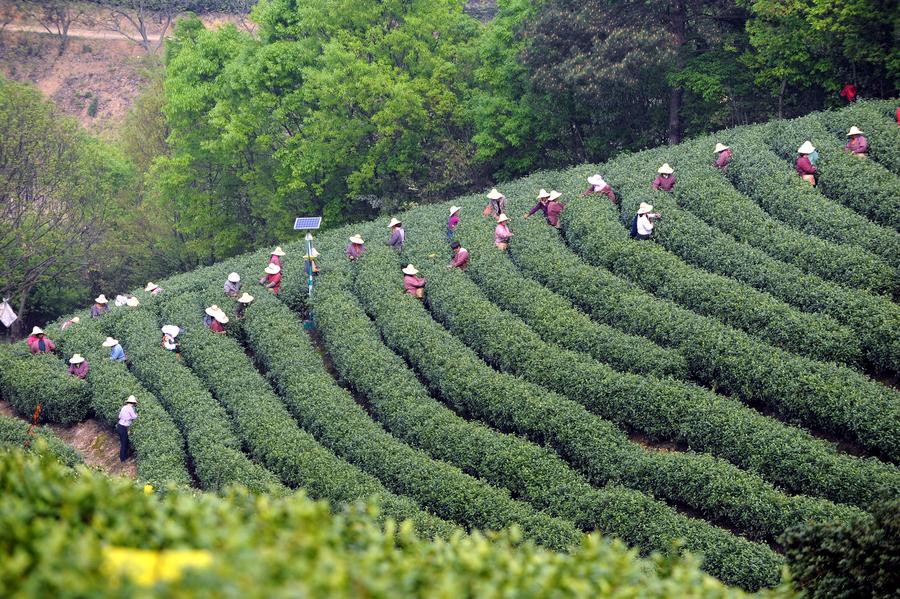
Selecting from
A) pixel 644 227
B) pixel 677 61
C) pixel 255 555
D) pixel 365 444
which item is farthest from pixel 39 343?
pixel 677 61

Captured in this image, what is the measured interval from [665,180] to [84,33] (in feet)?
184

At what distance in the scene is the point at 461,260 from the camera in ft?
68.6

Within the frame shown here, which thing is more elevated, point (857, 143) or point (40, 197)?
point (857, 143)

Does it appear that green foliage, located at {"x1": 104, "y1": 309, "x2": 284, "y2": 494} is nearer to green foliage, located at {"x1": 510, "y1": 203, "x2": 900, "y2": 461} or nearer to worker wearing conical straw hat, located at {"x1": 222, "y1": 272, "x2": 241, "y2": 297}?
worker wearing conical straw hat, located at {"x1": 222, "y1": 272, "x2": 241, "y2": 297}

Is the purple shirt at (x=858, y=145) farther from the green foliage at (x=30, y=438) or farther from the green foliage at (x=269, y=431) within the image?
the green foliage at (x=30, y=438)

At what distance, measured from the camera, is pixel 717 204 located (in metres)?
20.0

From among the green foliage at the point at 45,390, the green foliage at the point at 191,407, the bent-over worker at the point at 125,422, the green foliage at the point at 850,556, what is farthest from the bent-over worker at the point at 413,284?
the green foliage at the point at 850,556

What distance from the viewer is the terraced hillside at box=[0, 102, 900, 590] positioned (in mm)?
13922

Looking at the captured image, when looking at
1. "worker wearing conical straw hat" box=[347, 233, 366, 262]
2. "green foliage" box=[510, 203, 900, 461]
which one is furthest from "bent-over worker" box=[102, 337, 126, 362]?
"green foliage" box=[510, 203, 900, 461]

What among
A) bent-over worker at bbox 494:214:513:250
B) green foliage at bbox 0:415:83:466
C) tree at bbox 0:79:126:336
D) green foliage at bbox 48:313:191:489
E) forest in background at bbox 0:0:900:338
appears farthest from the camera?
tree at bbox 0:79:126:336

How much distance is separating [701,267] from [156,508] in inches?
558

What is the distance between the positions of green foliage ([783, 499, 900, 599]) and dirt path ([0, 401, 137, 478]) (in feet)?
41.9

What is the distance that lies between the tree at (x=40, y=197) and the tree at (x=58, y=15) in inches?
1358

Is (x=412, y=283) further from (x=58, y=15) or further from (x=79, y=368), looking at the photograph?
(x=58, y=15)
